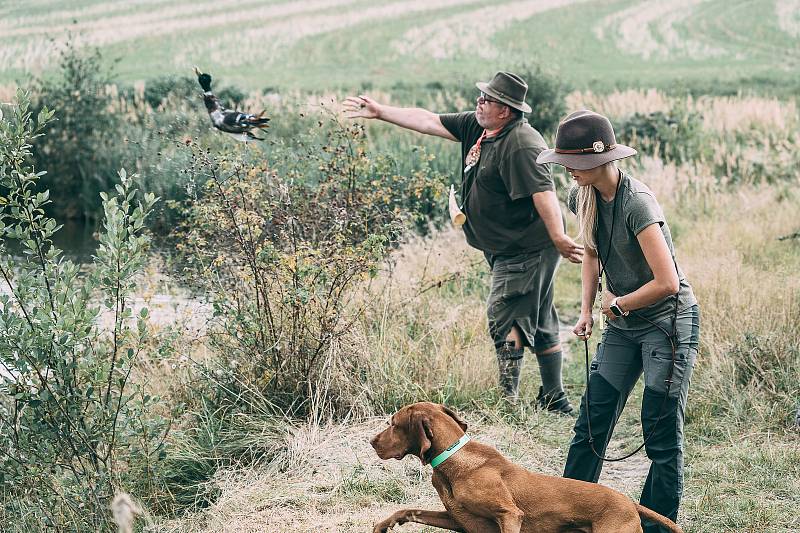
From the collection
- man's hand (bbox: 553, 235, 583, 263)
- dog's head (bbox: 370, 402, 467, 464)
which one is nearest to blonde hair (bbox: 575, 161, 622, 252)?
dog's head (bbox: 370, 402, 467, 464)

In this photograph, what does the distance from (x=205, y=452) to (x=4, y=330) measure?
145cm

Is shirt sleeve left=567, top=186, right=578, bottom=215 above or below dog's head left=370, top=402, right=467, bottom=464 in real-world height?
above

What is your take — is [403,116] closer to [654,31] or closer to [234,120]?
[234,120]

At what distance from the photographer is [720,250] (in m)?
10.1

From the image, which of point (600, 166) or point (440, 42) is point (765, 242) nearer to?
point (600, 166)

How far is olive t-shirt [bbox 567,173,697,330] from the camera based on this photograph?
3.98 m

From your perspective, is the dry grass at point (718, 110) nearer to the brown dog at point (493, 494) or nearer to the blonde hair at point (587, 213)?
the blonde hair at point (587, 213)

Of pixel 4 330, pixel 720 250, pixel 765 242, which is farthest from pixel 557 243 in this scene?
pixel 765 242

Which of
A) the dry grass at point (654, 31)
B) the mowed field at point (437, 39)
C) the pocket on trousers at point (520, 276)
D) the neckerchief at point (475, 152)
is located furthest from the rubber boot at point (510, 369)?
the dry grass at point (654, 31)

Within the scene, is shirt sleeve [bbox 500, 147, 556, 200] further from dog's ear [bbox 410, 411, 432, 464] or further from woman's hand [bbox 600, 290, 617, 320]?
dog's ear [bbox 410, 411, 432, 464]

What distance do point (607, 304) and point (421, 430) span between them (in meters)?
1.04

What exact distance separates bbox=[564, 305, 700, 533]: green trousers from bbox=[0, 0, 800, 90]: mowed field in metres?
24.2

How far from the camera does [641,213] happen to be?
3.95m

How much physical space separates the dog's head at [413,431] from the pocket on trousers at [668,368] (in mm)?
875
